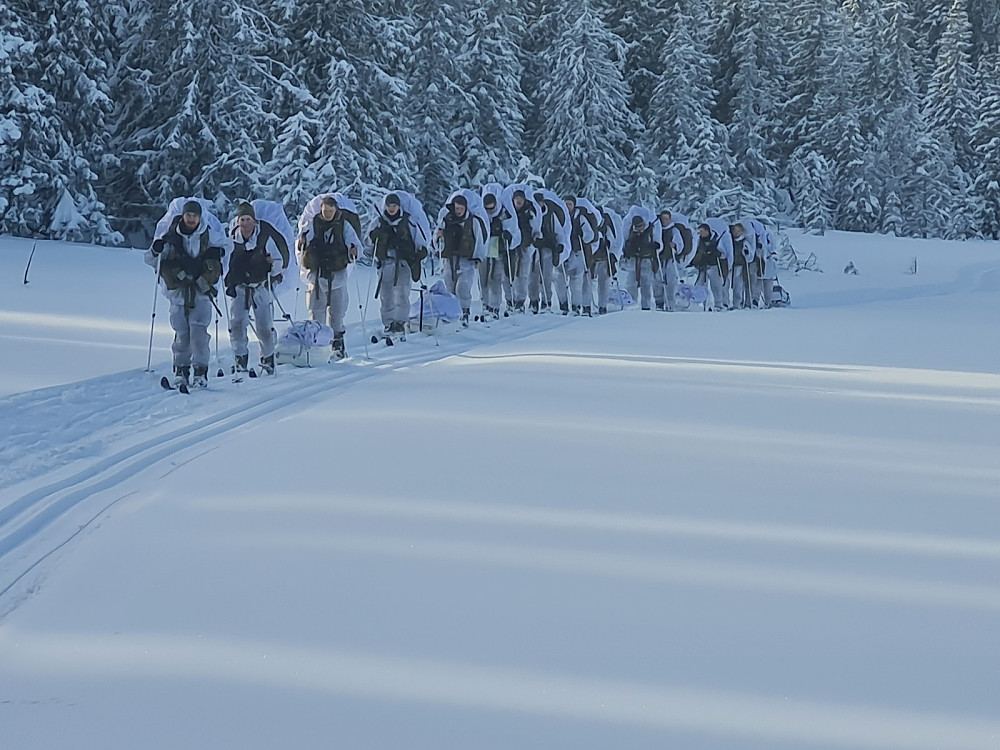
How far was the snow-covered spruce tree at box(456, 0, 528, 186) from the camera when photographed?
4228cm

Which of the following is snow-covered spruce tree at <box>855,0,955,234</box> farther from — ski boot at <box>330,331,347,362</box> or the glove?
the glove

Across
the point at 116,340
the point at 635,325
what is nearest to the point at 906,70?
the point at 635,325

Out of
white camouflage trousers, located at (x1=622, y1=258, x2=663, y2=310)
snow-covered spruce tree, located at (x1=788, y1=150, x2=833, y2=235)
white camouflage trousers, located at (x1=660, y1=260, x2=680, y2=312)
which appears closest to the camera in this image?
white camouflage trousers, located at (x1=622, y1=258, x2=663, y2=310)

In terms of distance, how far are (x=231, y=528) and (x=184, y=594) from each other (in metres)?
1.04

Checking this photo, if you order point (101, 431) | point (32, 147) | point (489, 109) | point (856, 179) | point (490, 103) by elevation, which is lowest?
point (101, 431)

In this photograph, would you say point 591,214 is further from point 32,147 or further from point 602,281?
point 32,147

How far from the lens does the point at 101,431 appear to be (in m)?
8.88

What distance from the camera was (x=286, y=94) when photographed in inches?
1403

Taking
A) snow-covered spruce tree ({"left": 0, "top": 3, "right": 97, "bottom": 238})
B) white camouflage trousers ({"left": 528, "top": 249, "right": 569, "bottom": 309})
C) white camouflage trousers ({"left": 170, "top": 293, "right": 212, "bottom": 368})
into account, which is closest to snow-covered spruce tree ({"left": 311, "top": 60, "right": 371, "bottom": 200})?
snow-covered spruce tree ({"left": 0, "top": 3, "right": 97, "bottom": 238})

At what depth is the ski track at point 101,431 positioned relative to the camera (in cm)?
598

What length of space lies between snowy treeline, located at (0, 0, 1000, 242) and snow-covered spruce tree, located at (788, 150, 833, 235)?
147mm

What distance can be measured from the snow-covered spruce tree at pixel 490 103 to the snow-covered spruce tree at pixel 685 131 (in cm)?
849

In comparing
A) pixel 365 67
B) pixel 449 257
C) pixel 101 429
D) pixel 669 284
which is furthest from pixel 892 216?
pixel 101 429

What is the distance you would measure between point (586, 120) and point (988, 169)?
33.2 meters
